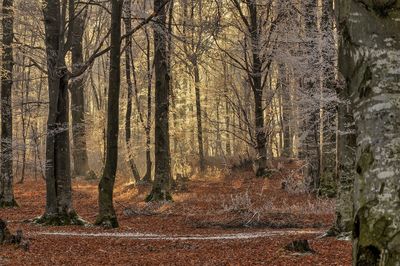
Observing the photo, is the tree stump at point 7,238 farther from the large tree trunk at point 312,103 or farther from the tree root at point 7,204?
the tree root at point 7,204

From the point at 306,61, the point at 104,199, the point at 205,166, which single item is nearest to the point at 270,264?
the point at 104,199

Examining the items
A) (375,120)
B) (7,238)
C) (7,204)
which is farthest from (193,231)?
(375,120)

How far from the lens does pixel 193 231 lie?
493 inches

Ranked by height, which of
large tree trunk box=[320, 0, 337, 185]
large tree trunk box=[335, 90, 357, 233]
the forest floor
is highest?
large tree trunk box=[320, 0, 337, 185]

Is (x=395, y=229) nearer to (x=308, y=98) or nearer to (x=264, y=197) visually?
(x=308, y=98)

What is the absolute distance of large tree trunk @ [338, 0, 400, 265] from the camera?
3.42 m

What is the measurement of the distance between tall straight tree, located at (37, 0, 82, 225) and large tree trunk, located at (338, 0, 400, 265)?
34.4 feet

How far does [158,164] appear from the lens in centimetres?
1856

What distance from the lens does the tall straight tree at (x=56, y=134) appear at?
13.1 metres

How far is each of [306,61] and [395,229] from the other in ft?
37.5

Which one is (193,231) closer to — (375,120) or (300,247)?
(300,247)

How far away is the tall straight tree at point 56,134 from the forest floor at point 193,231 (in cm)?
76

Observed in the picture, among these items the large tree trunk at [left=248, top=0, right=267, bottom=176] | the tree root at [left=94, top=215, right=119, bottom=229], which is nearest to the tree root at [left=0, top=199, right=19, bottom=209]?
the tree root at [left=94, top=215, right=119, bottom=229]

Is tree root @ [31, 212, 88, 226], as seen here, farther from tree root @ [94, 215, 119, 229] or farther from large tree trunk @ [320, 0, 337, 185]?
large tree trunk @ [320, 0, 337, 185]
